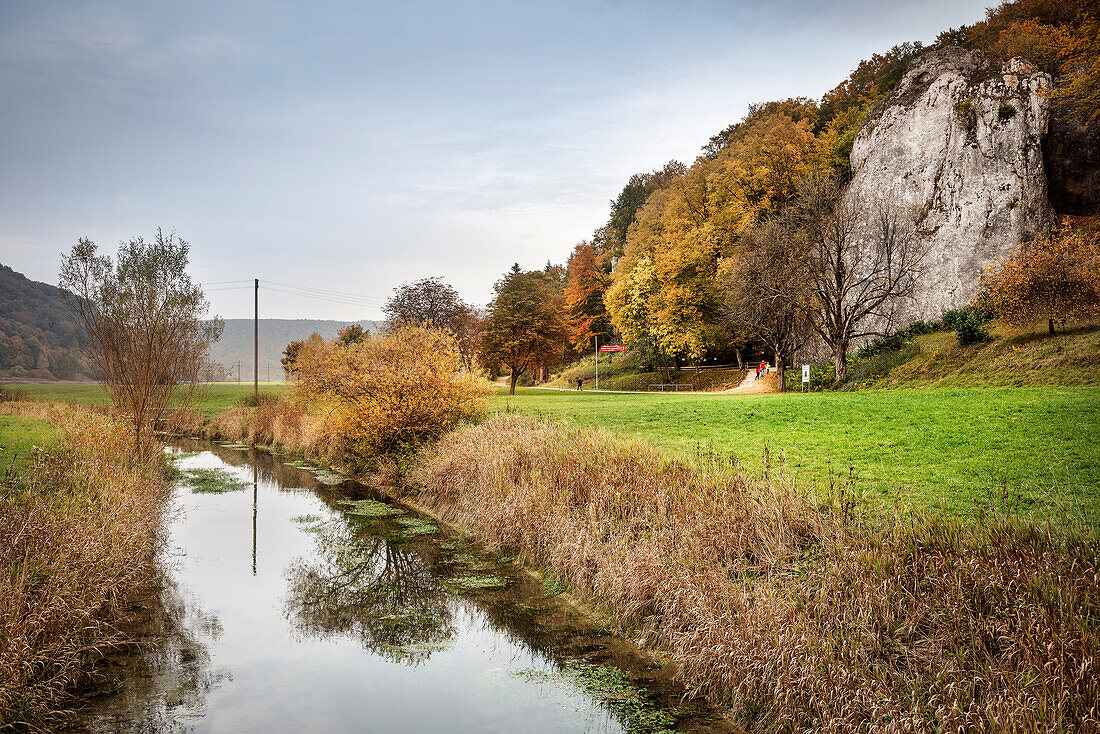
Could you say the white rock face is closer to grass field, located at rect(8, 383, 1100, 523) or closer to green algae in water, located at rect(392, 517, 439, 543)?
grass field, located at rect(8, 383, 1100, 523)

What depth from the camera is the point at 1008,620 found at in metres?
4.65

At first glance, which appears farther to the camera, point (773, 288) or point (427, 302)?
point (427, 302)

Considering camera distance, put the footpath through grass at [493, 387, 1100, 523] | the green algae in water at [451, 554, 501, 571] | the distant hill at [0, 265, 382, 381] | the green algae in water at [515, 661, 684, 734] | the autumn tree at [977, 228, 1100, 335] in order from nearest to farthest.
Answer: the green algae in water at [515, 661, 684, 734]
the footpath through grass at [493, 387, 1100, 523]
the green algae in water at [451, 554, 501, 571]
the autumn tree at [977, 228, 1100, 335]
the distant hill at [0, 265, 382, 381]

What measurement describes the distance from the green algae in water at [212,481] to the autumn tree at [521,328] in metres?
21.9

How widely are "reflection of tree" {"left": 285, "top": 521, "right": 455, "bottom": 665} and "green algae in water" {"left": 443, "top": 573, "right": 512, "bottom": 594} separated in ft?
0.88

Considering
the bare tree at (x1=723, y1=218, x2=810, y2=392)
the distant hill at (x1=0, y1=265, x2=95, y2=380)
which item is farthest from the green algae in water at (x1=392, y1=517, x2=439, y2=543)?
the distant hill at (x1=0, y1=265, x2=95, y2=380)

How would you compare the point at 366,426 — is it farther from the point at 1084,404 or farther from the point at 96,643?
the point at 1084,404

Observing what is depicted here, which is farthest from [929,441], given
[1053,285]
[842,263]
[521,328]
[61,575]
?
[521,328]

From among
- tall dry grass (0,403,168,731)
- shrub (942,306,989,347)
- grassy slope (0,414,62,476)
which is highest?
shrub (942,306,989,347)

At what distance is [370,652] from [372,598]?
6.67 ft

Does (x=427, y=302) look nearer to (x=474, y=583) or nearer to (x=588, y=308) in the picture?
(x=588, y=308)

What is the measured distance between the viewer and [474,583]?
394 inches

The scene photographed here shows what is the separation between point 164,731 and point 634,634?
5148 millimetres

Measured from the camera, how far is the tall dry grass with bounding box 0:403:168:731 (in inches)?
219
